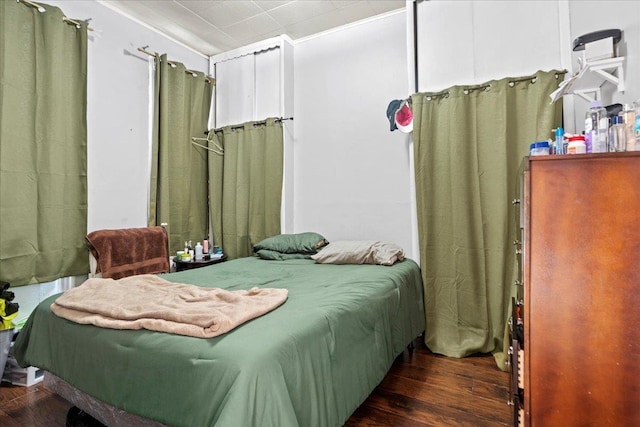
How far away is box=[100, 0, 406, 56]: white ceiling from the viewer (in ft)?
9.78

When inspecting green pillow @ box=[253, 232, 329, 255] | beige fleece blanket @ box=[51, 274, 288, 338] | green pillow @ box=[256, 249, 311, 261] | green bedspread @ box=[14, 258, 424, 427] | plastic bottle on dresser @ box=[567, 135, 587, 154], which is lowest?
green bedspread @ box=[14, 258, 424, 427]

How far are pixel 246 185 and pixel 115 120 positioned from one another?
4.35ft

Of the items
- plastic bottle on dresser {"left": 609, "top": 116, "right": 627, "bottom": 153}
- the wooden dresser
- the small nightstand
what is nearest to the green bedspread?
the wooden dresser

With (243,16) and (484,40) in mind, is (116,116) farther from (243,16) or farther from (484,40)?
(484,40)

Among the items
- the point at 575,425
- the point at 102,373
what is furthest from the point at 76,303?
the point at 575,425

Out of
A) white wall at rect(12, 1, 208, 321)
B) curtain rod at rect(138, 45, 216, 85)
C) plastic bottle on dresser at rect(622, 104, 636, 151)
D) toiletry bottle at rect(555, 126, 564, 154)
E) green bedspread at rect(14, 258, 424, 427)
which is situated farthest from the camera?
curtain rod at rect(138, 45, 216, 85)

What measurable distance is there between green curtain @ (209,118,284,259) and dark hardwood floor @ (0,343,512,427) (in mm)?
1893

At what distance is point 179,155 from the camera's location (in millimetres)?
3504

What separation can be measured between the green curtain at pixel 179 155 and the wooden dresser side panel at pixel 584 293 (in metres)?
3.14

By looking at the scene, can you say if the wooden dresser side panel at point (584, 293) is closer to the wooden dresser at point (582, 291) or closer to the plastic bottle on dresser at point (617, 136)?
the wooden dresser at point (582, 291)

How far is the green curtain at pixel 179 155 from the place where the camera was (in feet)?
10.9

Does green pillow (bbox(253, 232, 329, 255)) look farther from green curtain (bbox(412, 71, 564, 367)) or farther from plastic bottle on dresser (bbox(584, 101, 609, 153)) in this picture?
plastic bottle on dresser (bbox(584, 101, 609, 153))

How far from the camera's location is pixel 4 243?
2279mm

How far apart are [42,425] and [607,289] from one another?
2.60m
